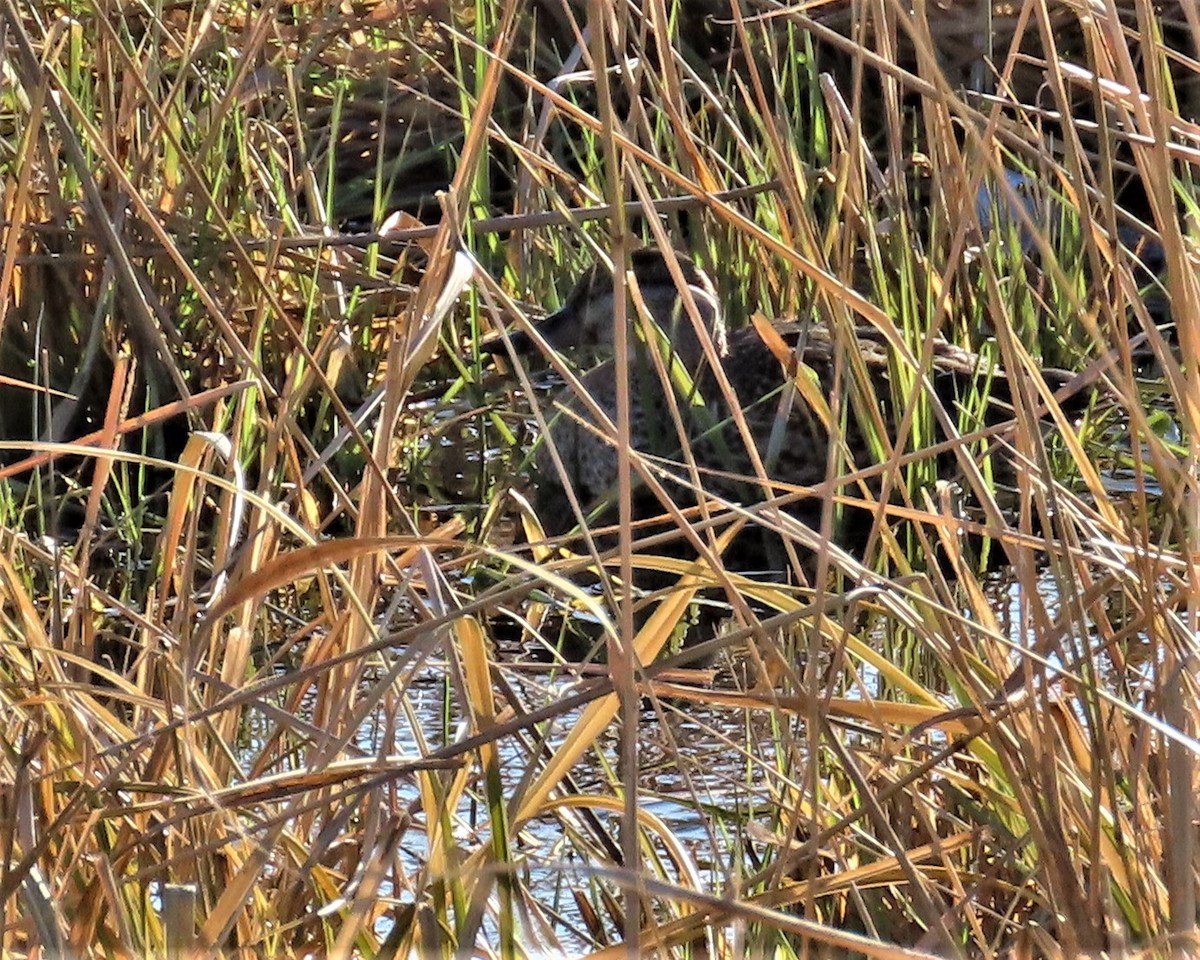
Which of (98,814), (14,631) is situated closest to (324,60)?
(14,631)

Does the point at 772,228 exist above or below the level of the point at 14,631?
above

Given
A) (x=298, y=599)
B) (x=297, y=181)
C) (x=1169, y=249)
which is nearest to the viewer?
(x=1169, y=249)

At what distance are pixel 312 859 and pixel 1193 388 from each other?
2.57 ft

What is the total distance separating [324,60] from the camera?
18.3 feet

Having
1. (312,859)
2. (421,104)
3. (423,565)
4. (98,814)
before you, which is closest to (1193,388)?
(423,565)

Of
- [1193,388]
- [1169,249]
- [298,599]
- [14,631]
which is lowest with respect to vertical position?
[298,599]

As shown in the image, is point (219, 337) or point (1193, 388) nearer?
point (1193, 388)

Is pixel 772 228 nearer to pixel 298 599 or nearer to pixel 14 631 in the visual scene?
pixel 298 599

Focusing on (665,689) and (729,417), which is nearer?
(665,689)

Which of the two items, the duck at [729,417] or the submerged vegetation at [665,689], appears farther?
the duck at [729,417]

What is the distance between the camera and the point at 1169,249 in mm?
1630

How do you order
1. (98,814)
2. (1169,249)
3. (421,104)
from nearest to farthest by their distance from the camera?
(1169,249) < (98,814) < (421,104)

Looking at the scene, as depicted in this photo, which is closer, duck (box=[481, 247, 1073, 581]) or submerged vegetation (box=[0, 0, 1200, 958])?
submerged vegetation (box=[0, 0, 1200, 958])

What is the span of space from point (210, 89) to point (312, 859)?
86.8 inches
